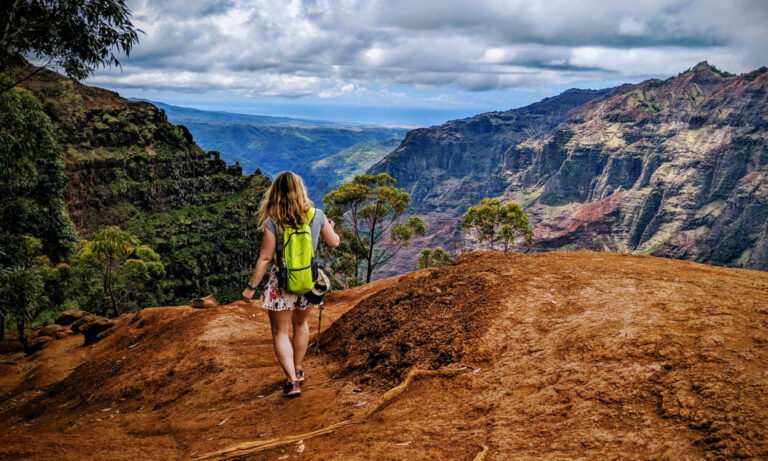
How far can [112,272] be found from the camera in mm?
29891

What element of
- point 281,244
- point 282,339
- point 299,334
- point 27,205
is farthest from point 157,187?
point 281,244

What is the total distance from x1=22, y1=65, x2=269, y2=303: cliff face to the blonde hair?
73.1 m

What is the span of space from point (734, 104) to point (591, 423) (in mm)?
251171

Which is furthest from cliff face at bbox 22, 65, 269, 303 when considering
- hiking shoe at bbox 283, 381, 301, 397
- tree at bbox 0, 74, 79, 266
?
hiking shoe at bbox 283, 381, 301, 397

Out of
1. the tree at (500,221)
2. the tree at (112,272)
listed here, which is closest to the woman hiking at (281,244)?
the tree at (500,221)

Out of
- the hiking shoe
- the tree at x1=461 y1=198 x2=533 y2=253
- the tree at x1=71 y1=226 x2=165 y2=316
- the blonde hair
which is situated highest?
the blonde hair

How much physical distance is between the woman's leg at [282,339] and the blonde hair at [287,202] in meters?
1.20

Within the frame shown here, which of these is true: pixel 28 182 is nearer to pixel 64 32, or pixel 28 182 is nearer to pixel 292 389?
pixel 64 32

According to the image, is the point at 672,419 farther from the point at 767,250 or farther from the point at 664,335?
the point at 767,250

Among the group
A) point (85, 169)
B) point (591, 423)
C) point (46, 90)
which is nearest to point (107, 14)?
point (591, 423)

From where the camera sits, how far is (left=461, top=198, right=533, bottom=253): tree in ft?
93.8

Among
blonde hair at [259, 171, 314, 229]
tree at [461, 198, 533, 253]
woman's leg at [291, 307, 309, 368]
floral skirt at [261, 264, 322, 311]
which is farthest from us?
tree at [461, 198, 533, 253]

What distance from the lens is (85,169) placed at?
7900 cm

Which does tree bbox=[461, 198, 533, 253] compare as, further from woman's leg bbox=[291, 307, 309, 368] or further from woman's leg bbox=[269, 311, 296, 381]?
woman's leg bbox=[269, 311, 296, 381]
